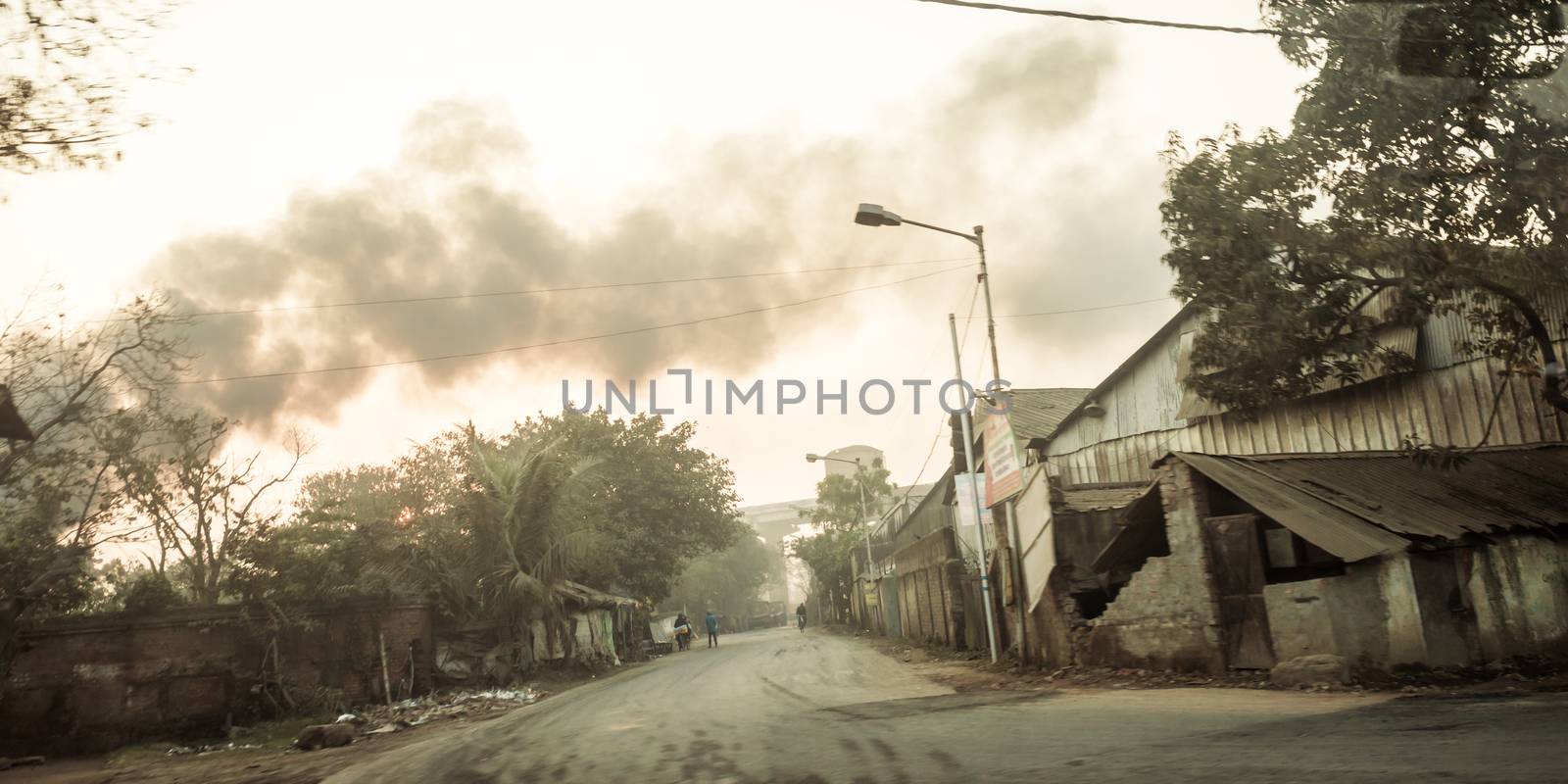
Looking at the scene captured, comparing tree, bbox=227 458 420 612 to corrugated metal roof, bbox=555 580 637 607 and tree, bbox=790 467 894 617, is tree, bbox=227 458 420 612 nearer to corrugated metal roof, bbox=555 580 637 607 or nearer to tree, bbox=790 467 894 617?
corrugated metal roof, bbox=555 580 637 607

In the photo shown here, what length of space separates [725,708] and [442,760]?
3567mm

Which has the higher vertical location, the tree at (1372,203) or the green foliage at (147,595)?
the tree at (1372,203)

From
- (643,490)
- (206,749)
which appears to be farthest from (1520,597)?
(643,490)

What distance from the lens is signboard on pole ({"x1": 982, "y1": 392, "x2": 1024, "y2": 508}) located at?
47.6 feet

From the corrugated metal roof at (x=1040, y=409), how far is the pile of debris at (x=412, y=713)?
15.4 m

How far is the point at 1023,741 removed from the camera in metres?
7.03

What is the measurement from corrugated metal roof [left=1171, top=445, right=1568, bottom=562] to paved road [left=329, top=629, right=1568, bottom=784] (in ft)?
6.88

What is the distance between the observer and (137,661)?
14617mm

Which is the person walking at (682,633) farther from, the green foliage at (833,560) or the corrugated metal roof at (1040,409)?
the corrugated metal roof at (1040,409)

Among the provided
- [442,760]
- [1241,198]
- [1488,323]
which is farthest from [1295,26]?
[442,760]

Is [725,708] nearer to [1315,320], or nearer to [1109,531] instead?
[1109,531]

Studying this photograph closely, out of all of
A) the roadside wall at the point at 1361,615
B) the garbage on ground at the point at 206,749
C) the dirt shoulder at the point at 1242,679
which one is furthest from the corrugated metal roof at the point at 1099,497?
the garbage on ground at the point at 206,749

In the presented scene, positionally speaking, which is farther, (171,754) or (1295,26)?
(171,754)

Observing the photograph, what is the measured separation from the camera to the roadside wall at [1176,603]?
1122cm
